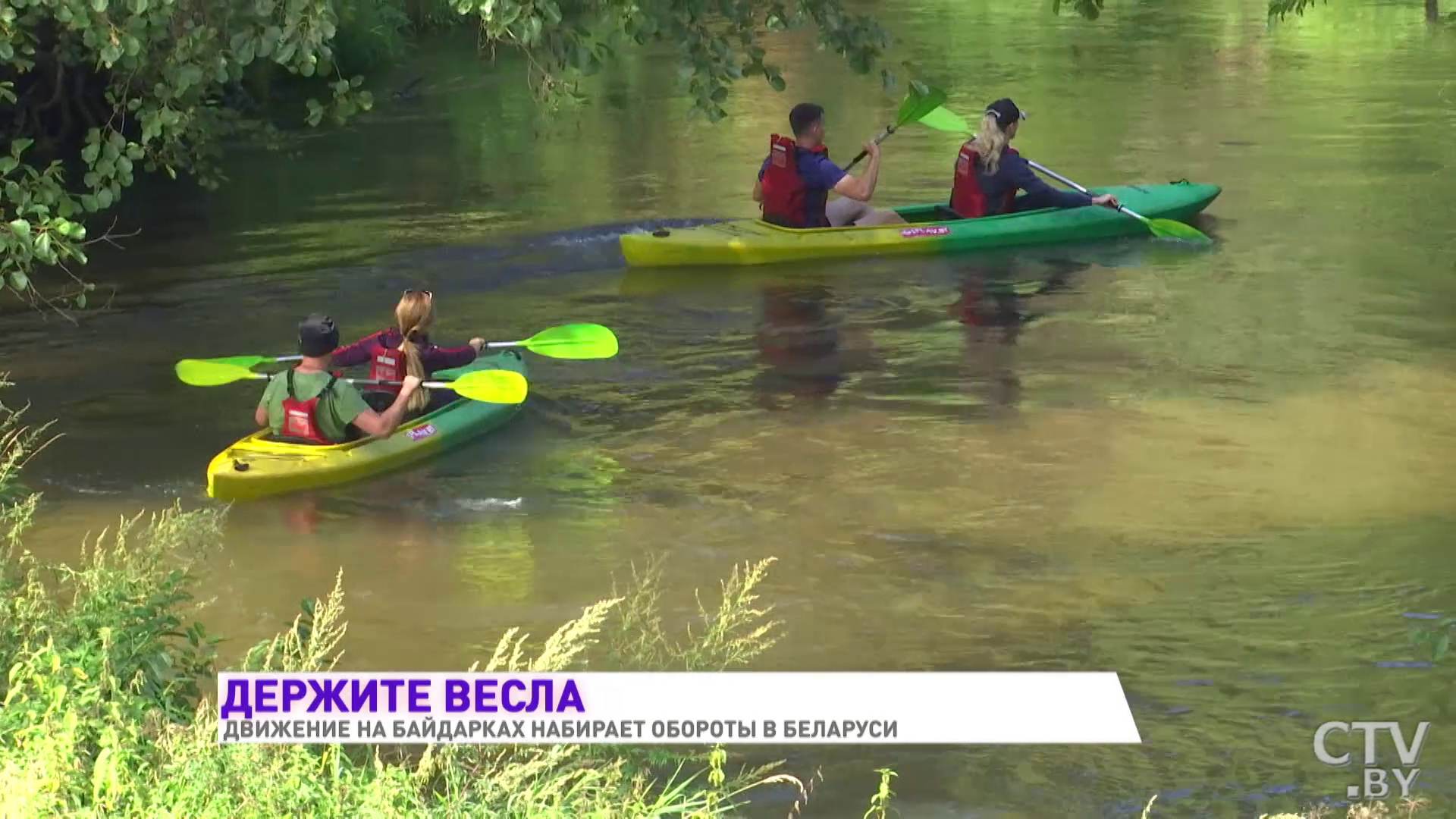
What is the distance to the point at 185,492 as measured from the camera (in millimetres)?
8039

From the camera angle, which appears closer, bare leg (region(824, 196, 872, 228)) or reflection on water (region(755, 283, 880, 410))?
reflection on water (region(755, 283, 880, 410))

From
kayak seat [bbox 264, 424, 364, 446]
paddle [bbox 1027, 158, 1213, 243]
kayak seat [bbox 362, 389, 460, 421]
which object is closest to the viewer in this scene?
kayak seat [bbox 264, 424, 364, 446]

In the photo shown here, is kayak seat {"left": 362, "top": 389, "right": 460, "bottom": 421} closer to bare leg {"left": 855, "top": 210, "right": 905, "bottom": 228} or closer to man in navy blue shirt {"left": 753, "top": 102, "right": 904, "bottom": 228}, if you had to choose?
man in navy blue shirt {"left": 753, "top": 102, "right": 904, "bottom": 228}

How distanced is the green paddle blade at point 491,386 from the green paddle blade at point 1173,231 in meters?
5.45

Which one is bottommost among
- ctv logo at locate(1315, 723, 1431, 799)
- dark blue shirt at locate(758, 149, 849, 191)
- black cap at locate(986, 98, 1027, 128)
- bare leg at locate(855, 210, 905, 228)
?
ctv logo at locate(1315, 723, 1431, 799)

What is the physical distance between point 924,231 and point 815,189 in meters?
0.75

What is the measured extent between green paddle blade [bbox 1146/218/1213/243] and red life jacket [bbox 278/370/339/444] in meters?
6.18

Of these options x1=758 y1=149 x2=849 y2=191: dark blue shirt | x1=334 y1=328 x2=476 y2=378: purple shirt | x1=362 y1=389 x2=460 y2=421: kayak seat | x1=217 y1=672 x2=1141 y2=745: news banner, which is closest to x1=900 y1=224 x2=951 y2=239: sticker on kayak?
x1=758 y1=149 x2=849 y2=191: dark blue shirt

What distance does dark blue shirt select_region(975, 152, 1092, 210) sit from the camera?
11.8 m

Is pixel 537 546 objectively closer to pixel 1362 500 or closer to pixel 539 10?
pixel 539 10

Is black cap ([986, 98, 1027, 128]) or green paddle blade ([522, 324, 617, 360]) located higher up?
black cap ([986, 98, 1027, 128])

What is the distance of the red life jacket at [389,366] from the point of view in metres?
8.06

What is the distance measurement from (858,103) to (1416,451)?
1183 centimetres

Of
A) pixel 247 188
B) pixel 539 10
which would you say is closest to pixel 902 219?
pixel 247 188
